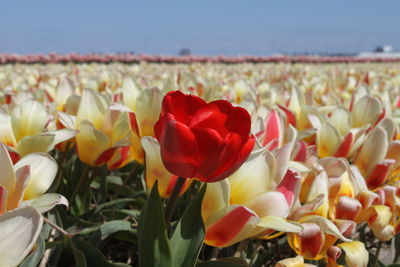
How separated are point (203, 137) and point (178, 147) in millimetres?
42

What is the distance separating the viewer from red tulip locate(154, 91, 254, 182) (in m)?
0.81

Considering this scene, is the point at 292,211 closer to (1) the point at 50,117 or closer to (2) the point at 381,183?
(2) the point at 381,183

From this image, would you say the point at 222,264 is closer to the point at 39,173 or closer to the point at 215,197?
the point at 215,197

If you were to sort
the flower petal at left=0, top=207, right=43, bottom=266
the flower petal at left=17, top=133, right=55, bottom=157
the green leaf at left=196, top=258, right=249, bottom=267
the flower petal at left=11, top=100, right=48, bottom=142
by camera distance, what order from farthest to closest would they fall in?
the flower petal at left=11, top=100, right=48, bottom=142 → the flower petal at left=17, top=133, right=55, bottom=157 → the green leaf at left=196, top=258, right=249, bottom=267 → the flower petal at left=0, top=207, right=43, bottom=266

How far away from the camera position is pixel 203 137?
2.66 feet

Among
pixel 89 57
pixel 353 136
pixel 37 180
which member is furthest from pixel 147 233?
pixel 89 57

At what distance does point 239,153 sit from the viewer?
0.82 meters

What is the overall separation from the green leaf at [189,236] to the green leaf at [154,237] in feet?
0.10

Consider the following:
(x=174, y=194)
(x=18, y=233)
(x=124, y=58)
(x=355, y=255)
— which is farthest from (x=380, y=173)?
(x=124, y=58)

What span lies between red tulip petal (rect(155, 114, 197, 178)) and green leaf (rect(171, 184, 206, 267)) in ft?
0.31

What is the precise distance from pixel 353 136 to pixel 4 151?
109cm

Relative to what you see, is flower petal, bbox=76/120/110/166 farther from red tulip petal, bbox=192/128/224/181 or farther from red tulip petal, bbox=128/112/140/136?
red tulip petal, bbox=192/128/224/181

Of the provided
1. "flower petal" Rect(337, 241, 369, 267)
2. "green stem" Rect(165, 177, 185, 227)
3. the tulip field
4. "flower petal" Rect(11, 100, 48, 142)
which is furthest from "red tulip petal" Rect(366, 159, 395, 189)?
"flower petal" Rect(11, 100, 48, 142)

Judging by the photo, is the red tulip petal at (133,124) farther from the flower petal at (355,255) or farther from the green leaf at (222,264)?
the flower petal at (355,255)
